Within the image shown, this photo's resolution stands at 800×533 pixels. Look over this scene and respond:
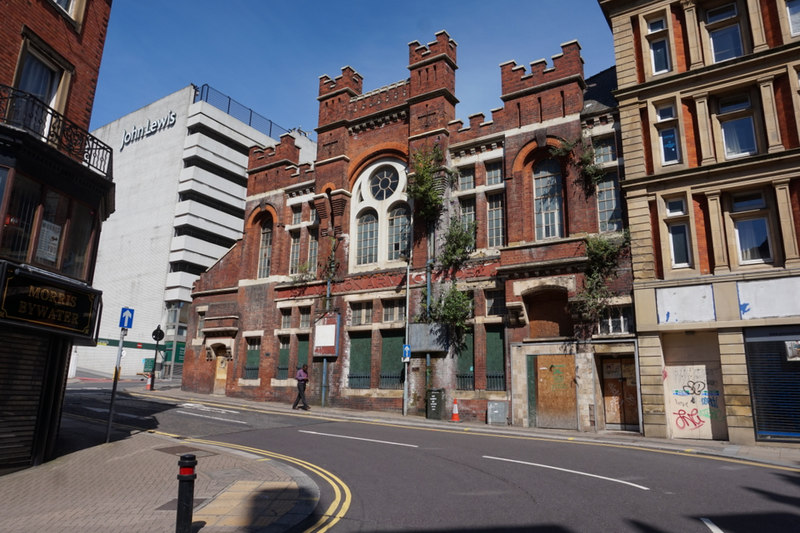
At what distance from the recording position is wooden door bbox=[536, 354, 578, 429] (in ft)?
59.1

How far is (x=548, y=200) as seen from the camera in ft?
68.6

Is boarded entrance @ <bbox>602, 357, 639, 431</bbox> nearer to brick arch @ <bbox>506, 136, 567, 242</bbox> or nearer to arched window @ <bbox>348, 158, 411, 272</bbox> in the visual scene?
brick arch @ <bbox>506, 136, 567, 242</bbox>

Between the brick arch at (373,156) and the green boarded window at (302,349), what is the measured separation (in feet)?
26.5

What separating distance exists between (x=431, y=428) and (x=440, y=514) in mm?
10202

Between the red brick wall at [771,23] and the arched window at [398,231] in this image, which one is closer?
the red brick wall at [771,23]

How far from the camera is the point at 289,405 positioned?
82.9 feet

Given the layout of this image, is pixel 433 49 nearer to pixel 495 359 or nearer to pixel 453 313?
pixel 453 313

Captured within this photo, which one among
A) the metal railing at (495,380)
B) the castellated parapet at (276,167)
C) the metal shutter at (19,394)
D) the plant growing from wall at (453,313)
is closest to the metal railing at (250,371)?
the castellated parapet at (276,167)

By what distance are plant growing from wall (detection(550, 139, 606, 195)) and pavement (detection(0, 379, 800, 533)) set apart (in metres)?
9.48

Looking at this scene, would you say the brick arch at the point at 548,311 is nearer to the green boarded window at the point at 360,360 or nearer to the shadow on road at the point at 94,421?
the green boarded window at the point at 360,360

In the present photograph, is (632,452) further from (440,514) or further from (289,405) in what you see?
(289,405)

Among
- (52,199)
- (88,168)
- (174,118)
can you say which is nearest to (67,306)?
(52,199)

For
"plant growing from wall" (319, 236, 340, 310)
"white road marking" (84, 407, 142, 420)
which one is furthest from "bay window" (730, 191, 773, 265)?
"white road marking" (84, 407, 142, 420)

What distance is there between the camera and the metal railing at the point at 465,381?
20.9 metres
